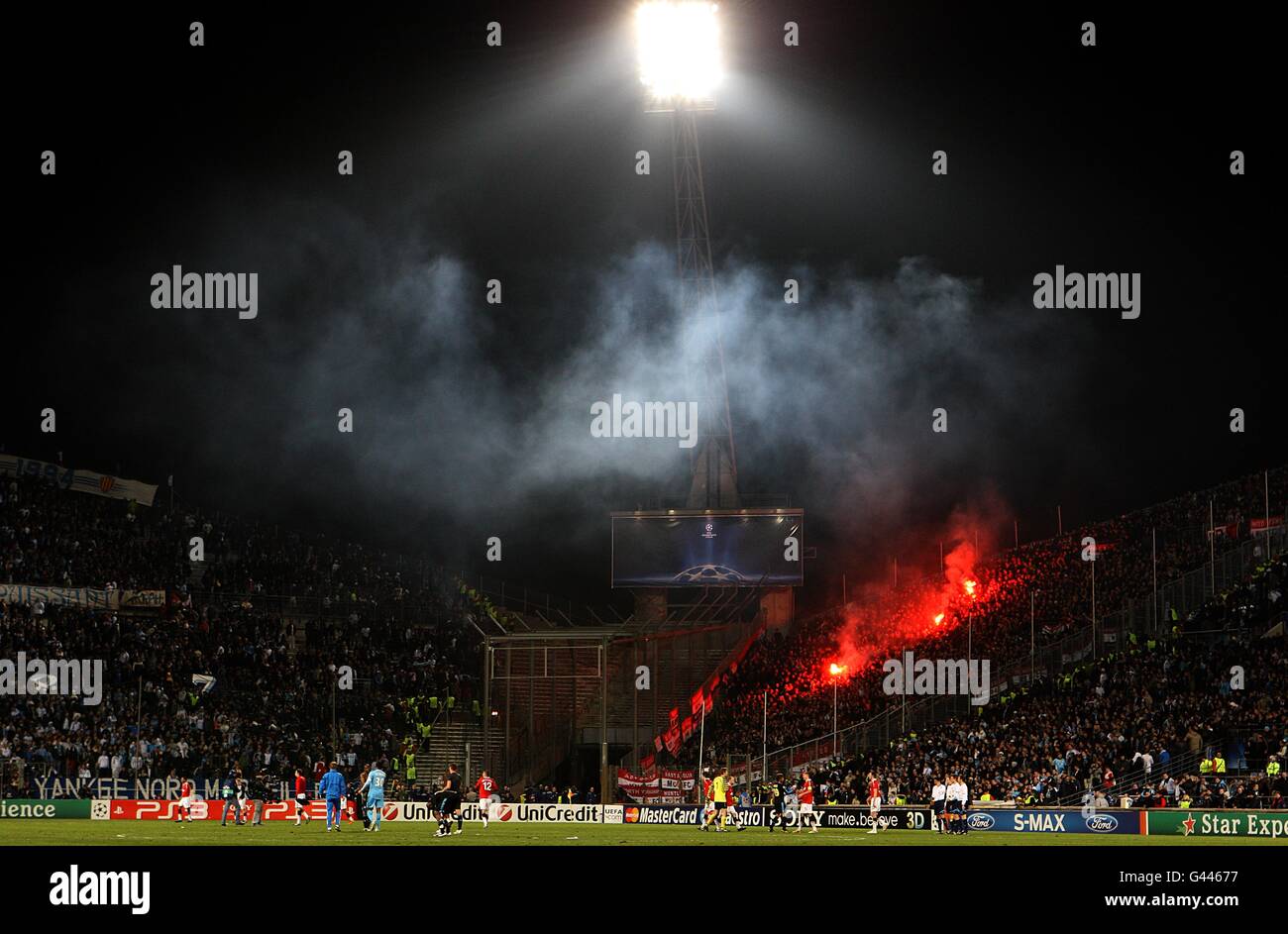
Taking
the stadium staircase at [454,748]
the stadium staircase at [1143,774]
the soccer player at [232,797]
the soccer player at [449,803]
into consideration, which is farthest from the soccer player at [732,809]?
the soccer player at [232,797]

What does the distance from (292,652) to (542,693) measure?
1087 cm

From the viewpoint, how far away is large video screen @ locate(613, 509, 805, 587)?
64.3 meters

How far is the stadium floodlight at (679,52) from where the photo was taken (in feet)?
177

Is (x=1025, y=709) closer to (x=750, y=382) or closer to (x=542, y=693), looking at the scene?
(x=542, y=693)

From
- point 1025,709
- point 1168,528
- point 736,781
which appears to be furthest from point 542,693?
point 1168,528

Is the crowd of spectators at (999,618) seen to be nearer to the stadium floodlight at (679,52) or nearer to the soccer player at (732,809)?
the soccer player at (732,809)

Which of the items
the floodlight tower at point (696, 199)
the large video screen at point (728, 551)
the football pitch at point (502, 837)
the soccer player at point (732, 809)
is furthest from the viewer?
the large video screen at point (728, 551)

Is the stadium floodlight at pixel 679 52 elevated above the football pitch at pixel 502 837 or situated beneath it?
elevated above

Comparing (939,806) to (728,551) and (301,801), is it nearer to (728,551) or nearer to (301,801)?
(301,801)

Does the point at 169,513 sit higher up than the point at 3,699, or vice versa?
the point at 169,513

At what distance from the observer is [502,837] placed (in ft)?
119

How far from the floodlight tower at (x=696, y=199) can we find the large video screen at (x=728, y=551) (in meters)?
1.72

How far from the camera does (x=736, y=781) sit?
53.8m

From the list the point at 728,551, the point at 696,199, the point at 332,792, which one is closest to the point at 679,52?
the point at 696,199
